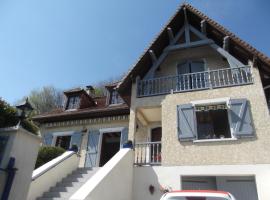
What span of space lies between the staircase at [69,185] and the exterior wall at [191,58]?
6.66 meters

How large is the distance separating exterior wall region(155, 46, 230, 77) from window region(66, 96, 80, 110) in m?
7.08

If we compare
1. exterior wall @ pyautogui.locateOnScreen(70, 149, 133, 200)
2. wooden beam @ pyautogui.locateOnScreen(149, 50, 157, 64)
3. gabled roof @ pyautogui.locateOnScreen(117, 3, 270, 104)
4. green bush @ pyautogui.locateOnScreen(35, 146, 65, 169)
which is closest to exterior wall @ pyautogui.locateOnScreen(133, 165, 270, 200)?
exterior wall @ pyautogui.locateOnScreen(70, 149, 133, 200)

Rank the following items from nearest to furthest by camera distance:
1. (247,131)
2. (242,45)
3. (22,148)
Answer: (22,148) < (247,131) < (242,45)

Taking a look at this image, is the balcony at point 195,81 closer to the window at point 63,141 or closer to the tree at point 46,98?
the window at point 63,141

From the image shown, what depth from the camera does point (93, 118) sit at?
601 inches

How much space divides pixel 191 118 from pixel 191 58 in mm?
4288

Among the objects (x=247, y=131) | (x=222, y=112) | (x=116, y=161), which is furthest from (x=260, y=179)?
(x=116, y=161)

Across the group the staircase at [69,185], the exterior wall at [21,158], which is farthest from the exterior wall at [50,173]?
the exterior wall at [21,158]

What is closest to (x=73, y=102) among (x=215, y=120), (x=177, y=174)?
(x=215, y=120)

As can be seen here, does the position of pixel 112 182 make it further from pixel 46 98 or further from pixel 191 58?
pixel 46 98

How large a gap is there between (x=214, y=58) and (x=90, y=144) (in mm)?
8821

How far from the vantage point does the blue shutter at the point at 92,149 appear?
13902mm

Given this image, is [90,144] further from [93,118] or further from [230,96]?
[230,96]

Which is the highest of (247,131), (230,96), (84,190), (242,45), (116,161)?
(242,45)
